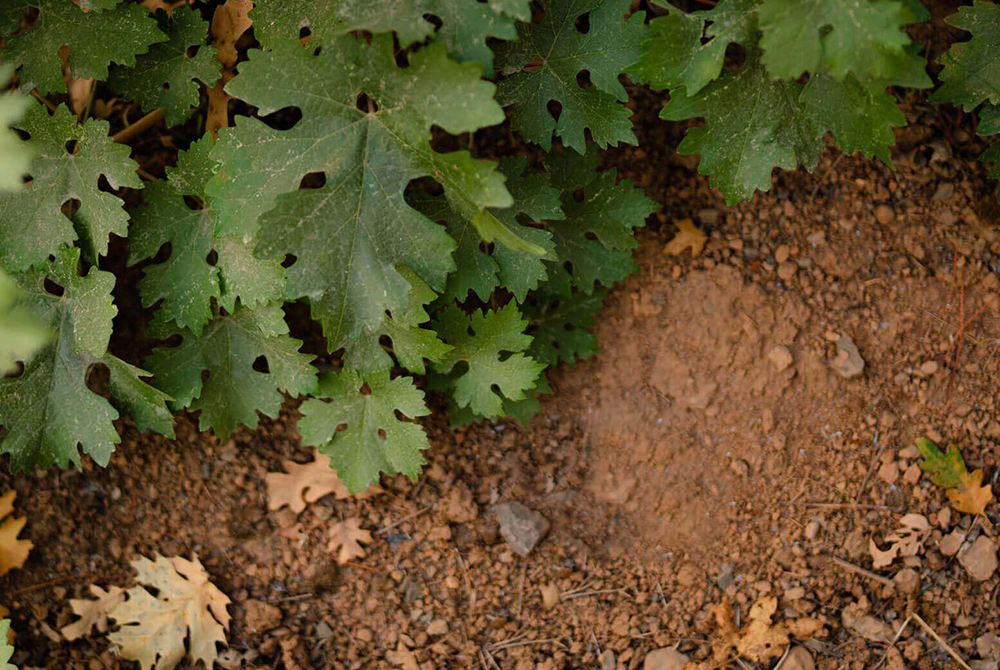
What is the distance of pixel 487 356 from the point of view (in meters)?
2.40

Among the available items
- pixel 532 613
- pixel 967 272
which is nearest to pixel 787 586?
pixel 532 613

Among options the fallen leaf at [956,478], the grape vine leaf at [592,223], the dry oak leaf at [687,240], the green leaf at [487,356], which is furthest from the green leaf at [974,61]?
the green leaf at [487,356]

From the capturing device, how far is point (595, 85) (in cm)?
214

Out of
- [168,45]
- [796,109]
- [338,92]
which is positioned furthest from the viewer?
[168,45]

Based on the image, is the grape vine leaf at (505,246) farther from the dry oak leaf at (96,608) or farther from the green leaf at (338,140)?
the dry oak leaf at (96,608)

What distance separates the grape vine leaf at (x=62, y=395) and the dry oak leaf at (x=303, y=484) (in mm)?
492

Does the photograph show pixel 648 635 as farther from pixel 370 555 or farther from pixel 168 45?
pixel 168 45

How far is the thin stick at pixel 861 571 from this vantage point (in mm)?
2611

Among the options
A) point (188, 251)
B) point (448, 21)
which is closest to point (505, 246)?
point (448, 21)

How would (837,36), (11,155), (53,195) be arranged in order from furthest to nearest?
(53,195) < (837,36) < (11,155)

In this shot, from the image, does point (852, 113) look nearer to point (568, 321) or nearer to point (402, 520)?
point (568, 321)

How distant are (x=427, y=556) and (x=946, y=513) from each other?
178cm

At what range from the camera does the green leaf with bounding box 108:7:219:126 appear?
223 centimetres

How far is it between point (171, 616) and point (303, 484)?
0.64 m
